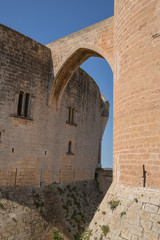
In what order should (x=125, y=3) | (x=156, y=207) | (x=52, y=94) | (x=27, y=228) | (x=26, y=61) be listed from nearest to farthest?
(x=156, y=207)
(x=125, y=3)
(x=27, y=228)
(x=26, y=61)
(x=52, y=94)

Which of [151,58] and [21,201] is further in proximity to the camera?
[21,201]

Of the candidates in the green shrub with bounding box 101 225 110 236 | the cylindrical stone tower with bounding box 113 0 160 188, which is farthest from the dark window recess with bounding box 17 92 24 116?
the green shrub with bounding box 101 225 110 236

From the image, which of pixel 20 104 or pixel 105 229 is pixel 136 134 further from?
pixel 20 104

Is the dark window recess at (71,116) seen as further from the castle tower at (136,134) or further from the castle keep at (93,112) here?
the castle tower at (136,134)

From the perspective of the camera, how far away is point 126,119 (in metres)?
5.35

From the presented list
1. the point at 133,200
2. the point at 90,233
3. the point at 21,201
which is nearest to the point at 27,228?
the point at 21,201

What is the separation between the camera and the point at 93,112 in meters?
13.7

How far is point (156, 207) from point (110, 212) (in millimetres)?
1265

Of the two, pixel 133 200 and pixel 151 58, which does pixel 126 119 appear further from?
pixel 133 200

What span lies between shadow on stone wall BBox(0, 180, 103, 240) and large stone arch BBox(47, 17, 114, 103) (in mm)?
4094

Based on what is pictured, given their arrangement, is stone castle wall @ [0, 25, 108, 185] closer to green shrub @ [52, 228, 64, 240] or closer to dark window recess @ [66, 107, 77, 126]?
dark window recess @ [66, 107, 77, 126]

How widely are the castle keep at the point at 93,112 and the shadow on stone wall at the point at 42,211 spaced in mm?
593

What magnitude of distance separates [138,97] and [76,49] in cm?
561

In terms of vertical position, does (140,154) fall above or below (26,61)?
below
